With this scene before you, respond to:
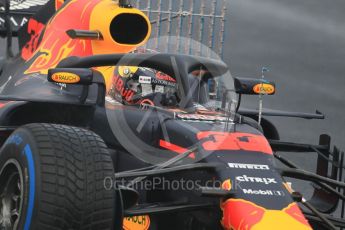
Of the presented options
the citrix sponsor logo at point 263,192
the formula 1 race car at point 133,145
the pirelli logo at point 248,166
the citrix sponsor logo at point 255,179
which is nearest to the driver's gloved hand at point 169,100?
the formula 1 race car at point 133,145

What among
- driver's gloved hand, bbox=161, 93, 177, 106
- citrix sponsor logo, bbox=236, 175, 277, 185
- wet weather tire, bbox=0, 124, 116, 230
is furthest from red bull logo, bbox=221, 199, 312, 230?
driver's gloved hand, bbox=161, 93, 177, 106

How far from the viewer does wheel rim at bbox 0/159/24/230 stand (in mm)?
3865

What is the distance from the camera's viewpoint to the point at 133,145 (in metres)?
4.71

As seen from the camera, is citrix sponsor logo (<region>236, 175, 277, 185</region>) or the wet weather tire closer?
the wet weather tire

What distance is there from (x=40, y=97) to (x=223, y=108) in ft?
4.86

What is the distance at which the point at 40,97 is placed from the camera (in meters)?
5.45

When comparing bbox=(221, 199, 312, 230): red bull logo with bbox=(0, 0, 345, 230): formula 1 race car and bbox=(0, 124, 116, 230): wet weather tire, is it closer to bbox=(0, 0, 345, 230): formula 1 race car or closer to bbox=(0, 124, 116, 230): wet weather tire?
bbox=(0, 0, 345, 230): formula 1 race car

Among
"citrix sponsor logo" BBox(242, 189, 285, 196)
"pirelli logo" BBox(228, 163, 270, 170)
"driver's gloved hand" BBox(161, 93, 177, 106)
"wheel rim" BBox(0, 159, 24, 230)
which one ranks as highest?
"driver's gloved hand" BBox(161, 93, 177, 106)

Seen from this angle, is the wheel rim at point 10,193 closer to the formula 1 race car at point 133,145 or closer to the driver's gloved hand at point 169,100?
the formula 1 race car at point 133,145

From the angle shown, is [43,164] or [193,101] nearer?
[43,164]

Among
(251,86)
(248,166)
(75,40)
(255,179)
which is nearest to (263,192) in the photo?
(255,179)

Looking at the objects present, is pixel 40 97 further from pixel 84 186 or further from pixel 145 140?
pixel 84 186

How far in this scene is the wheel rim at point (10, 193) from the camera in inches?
152

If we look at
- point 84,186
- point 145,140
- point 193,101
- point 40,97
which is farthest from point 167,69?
point 84,186
